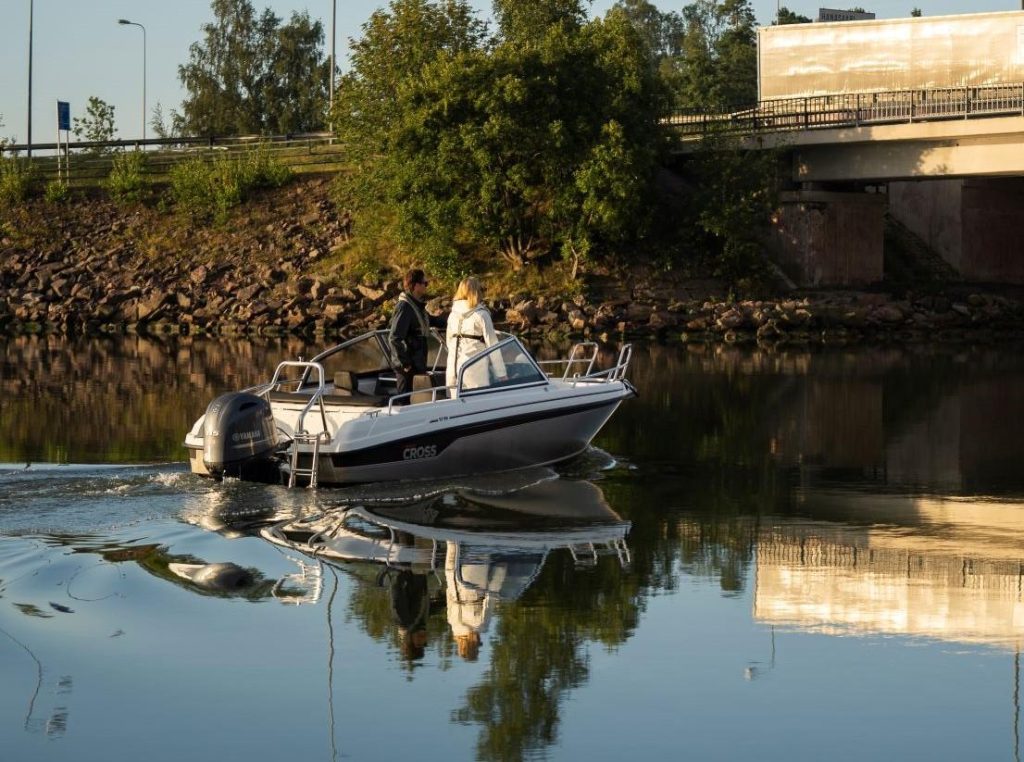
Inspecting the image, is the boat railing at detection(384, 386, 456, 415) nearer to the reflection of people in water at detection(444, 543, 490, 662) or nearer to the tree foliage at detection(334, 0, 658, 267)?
the reflection of people in water at detection(444, 543, 490, 662)

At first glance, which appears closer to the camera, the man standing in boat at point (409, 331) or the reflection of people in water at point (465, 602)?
the reflection of people in water at point (465, 602)

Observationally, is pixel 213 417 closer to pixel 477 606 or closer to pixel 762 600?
pixel 477 606

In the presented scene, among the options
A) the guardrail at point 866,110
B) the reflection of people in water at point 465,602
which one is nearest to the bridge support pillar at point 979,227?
the guardrail at point 866,110

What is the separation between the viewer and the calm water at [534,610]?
8.56 metres

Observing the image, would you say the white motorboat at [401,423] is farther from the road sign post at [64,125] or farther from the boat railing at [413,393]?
the road sign post at [64,125]

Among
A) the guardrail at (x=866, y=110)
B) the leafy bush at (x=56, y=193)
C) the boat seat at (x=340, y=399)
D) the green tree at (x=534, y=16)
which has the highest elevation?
the green tree at (x=534, y=16)

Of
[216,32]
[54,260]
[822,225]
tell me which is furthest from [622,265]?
[216,32]

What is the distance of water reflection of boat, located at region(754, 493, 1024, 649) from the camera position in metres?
10.8

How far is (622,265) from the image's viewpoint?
2042 inches

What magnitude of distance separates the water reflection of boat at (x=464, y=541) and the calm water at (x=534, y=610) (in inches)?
1.9

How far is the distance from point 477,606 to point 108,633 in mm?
2556

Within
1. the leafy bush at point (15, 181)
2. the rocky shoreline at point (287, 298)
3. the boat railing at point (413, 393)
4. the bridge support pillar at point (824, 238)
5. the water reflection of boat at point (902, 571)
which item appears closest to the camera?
the water reflection of boat at point (902, 571)

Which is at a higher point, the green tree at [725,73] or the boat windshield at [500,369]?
the green tree at [725,73]

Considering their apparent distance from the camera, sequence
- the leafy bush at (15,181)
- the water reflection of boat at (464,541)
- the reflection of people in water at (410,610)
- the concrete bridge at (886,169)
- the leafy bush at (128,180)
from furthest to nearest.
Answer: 1. the leafy bush at (15,181)
2. the leafy bush at (128,180)
3. the concrete bridge at (886,169)
4. the water reflection of boat at (464,541)
5. the reflection of people in water at (410,610)
